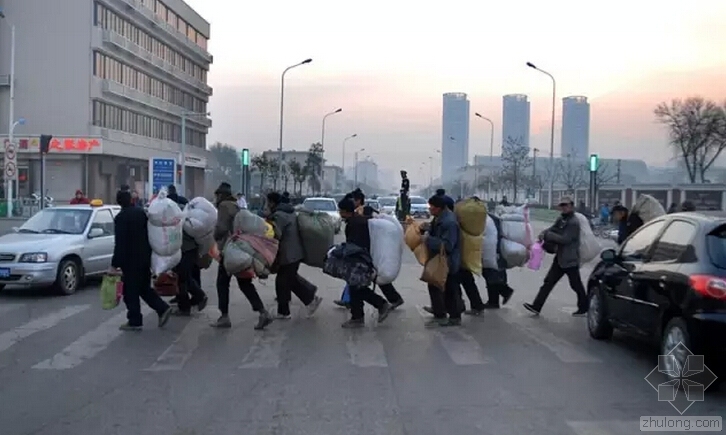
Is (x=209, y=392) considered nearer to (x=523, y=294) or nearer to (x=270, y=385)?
(x=270, y=385)

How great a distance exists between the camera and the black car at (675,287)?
724 centimetres

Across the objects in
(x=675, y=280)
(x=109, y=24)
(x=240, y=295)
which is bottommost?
(x=240, y=295)

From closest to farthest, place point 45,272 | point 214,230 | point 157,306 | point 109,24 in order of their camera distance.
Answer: point 157,306 → point 214,230 → point 45,272 → point 109,24

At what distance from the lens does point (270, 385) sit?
775 cm

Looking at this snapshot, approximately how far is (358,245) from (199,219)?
90.8 inches

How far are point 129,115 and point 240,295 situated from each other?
55.0m

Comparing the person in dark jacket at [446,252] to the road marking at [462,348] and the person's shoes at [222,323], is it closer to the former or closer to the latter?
the road marking at [462,348]

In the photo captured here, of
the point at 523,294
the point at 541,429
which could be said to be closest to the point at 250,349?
the point at 541,429

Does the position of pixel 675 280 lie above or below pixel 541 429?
above

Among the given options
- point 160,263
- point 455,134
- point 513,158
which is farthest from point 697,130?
point 455,134

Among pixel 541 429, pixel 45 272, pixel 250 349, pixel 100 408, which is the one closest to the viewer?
pixel 541 429

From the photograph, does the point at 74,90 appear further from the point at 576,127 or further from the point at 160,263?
the point at 576,127

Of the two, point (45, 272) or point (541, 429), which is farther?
point (45, 272)

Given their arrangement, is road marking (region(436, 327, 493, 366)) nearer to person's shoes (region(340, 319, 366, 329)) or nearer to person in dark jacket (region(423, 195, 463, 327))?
person in dark jacket (region(423, 195, 463, 327))
